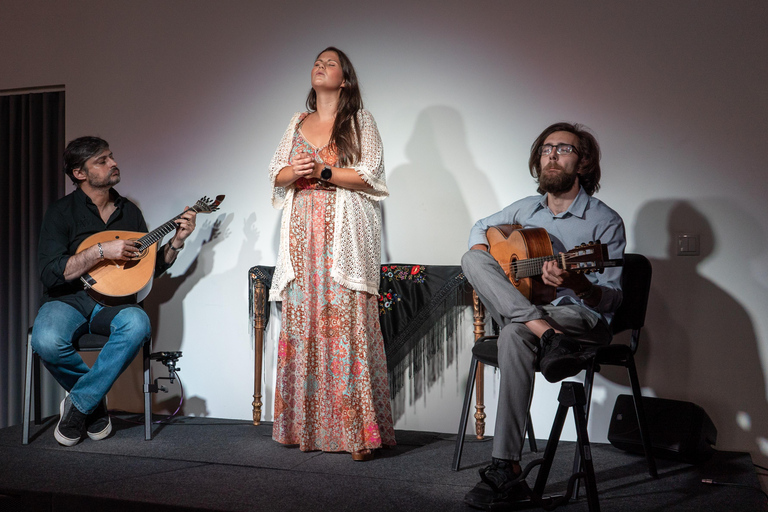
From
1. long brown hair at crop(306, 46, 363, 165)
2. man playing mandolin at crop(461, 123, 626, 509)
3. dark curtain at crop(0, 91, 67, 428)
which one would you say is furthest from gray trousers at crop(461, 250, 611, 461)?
dark curtain at crop(0, 91, 67, 428)

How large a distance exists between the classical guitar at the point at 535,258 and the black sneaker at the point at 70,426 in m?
2.03

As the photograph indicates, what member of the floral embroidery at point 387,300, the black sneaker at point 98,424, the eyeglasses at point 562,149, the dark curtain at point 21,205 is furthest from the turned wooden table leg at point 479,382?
the dark curtain at point 21,205

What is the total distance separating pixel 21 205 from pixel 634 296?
3769mm

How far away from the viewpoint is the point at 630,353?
2.26 metres

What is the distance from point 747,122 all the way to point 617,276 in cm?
119

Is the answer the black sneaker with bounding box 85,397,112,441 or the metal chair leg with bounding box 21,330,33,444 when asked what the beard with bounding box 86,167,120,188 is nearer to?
the metal chair leg with bounding box 21,330,33,444

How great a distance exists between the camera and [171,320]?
12.1 ft

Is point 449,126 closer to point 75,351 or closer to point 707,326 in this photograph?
point 707,326

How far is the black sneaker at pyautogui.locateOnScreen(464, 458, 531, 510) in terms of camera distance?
197 cm

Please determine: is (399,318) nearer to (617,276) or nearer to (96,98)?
(617,276)

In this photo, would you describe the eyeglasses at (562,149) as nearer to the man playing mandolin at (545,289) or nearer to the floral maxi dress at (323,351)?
the man playing mandolin at (545,289)

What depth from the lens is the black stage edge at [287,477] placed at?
2.10m

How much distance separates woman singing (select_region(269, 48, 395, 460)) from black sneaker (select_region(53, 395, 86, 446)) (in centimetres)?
94

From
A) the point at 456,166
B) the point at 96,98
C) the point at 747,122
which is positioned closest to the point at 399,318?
the point at 456,166
